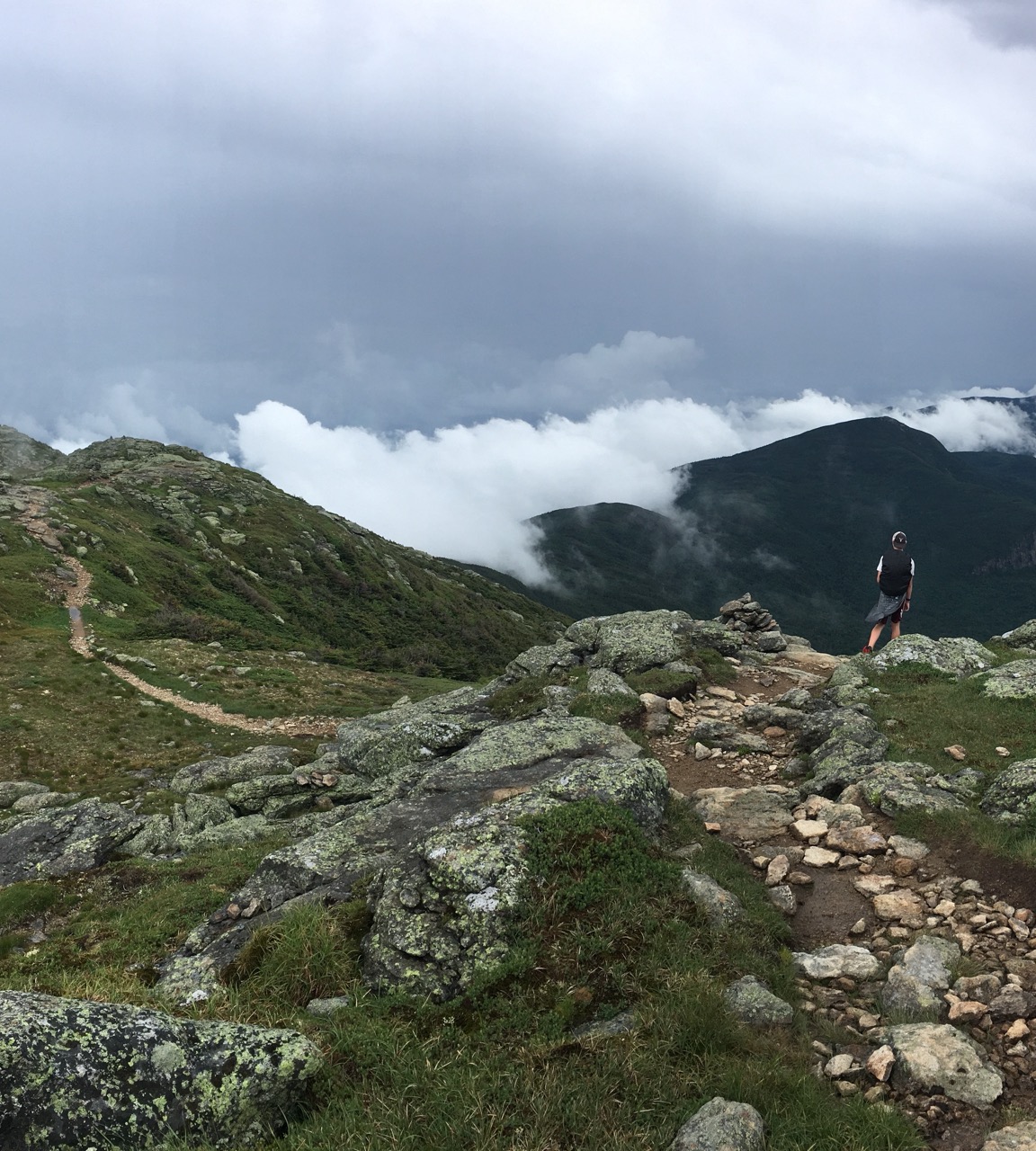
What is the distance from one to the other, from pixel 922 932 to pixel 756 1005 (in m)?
3.88

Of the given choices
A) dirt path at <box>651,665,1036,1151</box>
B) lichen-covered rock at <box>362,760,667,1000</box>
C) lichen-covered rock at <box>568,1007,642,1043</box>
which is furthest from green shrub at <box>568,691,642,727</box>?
lichen-covered rock at <box>568,1007,642,1043</box>

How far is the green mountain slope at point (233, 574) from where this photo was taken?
74750 millimetres

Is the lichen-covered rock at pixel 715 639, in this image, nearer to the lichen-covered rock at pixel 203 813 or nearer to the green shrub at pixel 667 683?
the green shrub at pixel 667 683


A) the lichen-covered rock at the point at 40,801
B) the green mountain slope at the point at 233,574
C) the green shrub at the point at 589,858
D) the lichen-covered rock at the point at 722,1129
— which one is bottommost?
the lichen-covered rock at the point at 722,1129

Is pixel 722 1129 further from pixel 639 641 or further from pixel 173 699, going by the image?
pixel 173 699

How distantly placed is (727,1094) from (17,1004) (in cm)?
706

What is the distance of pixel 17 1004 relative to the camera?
6.31 m

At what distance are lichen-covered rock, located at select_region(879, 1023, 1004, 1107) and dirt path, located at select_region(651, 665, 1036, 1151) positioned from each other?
112mm

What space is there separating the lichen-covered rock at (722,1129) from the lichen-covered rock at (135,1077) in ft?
12.2

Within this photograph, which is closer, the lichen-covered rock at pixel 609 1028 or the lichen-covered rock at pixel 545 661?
the lichen-covered rock at pixel 609 1028

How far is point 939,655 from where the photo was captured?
2289cm

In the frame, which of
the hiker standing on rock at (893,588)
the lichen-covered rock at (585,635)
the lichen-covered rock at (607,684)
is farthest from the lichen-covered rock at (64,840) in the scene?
the hiker standing on rock at (893,588)

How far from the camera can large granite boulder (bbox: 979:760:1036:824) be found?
1195 centimetres

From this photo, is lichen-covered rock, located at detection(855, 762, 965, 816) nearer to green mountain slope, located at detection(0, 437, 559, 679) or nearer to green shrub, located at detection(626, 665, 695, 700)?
green shrub, located at detection(626, 665, 695, 700)
